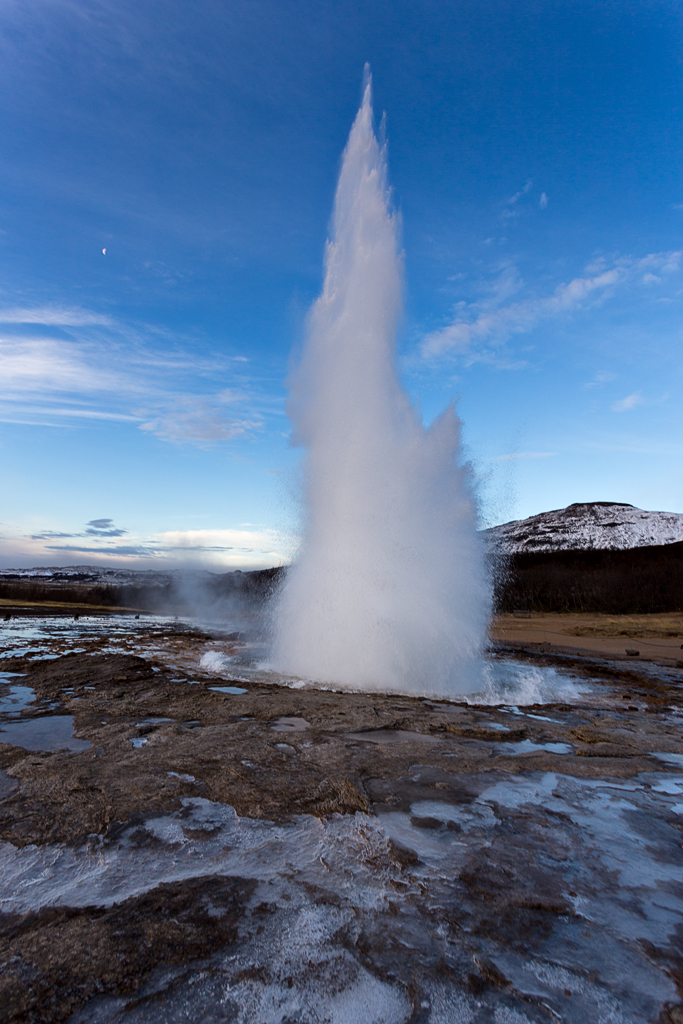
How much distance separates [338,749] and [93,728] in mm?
3284

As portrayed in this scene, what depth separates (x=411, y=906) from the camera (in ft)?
9.41

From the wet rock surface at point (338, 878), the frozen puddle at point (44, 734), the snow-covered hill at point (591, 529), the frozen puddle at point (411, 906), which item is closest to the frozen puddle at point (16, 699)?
the frozen puddle at point (44, 734)

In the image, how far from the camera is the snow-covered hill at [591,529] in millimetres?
114500

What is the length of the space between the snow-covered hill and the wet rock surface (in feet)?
357

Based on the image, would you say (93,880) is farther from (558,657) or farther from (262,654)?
(558,657)

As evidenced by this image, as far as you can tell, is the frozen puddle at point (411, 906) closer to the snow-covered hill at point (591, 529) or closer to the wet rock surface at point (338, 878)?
the wet rock surface at point (338, 878)

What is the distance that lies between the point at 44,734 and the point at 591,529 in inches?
5613

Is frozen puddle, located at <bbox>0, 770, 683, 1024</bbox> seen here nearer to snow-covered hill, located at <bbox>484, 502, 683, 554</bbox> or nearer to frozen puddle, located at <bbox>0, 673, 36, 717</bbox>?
frozen puddle, located at <bbox>0, 673, 36, 717</bbox>

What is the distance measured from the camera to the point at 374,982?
2305mm

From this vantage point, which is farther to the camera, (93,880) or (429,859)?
(429,859)

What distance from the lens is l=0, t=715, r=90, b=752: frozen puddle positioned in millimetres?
5680

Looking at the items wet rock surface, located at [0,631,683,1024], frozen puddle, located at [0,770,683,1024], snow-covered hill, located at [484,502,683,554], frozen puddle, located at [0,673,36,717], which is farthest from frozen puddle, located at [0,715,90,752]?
snow-covered hill, located at [484,502,683,554]

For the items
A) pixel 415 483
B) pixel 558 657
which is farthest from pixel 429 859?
pixel 558 657

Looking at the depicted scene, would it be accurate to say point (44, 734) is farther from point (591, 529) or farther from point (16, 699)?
point (591, 529)
